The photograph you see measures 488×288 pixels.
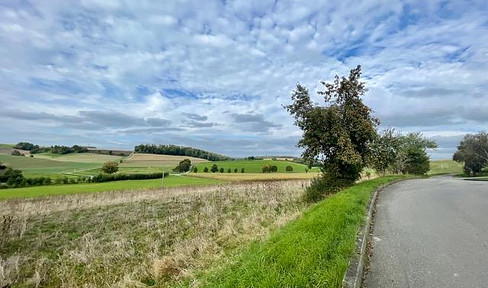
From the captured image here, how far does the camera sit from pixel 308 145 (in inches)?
844

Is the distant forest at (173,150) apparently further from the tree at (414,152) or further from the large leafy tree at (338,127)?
the large leafy tree at (338,127)

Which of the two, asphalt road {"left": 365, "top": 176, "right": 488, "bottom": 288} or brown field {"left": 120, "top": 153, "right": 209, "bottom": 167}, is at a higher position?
brown field {"left": 120, "top": 153, "right": 209, "bottom": 167}

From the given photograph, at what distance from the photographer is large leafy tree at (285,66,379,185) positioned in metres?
20.7

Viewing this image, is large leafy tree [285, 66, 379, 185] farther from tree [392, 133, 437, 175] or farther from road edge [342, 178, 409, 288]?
tree [392, 133, 437, 175]

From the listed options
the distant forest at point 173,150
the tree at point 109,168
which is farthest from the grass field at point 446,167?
the tree at point 109,168

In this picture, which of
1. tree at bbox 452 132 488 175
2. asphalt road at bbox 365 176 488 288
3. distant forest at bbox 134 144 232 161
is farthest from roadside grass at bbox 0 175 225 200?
tree at bbox 452 132 488 175

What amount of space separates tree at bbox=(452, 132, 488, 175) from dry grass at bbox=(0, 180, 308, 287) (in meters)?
70.2

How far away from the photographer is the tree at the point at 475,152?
241 ft

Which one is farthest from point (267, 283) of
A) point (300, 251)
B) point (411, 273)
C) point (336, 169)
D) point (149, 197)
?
point (149, 197)

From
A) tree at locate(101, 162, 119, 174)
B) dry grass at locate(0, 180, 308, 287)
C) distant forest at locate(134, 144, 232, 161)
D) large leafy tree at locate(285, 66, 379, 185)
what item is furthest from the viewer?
distant forest at locate(134, 144, 232, 161)

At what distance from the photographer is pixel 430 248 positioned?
7156 millimetres

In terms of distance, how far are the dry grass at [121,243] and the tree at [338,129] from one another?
3.40 m

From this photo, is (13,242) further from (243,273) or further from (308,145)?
(308,145)

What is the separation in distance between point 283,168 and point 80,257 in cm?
7461
